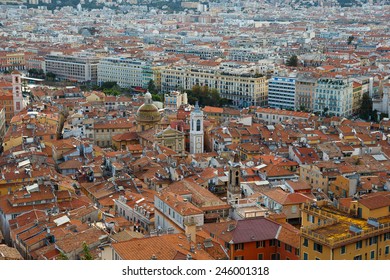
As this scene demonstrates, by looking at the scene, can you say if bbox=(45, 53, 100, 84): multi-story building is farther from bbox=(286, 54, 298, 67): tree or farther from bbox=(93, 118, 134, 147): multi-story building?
bbox=(93, 118, 134, 147): multi-story building

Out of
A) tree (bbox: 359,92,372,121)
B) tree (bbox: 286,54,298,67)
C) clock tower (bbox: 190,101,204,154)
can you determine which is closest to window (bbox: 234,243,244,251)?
clock tower (bbox: 190,101,204,154)

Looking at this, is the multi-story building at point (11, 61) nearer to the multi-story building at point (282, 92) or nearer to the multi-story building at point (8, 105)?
the multi-story building at point (8, 105)

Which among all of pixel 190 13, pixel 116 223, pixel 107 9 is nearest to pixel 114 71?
pixel 116 223

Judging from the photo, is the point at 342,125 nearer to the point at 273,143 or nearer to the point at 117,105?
the point at 273,143

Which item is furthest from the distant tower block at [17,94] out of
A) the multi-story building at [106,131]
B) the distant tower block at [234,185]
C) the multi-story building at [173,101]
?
the distant tower block at [234,185]

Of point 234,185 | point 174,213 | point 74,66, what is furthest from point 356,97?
point 174,213

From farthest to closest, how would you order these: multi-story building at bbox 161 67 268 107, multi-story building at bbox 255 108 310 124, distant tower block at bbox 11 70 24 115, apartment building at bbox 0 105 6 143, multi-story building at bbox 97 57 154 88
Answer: multi-story building at bbox 97 57 154 88 → multi-story building at bbox 161 67 268 107 → distant tower block at bbox 11 70 24 115 → multi-story building at bbox 255 108 310 124 → apartment building at bbox 0 105 6 143

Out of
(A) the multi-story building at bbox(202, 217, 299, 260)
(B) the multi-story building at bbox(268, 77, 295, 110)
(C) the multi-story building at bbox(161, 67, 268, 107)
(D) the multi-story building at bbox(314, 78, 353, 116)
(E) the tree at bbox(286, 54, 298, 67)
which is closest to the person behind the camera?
(A) the multi-story building at bbox(202, 217, 299, 260)
